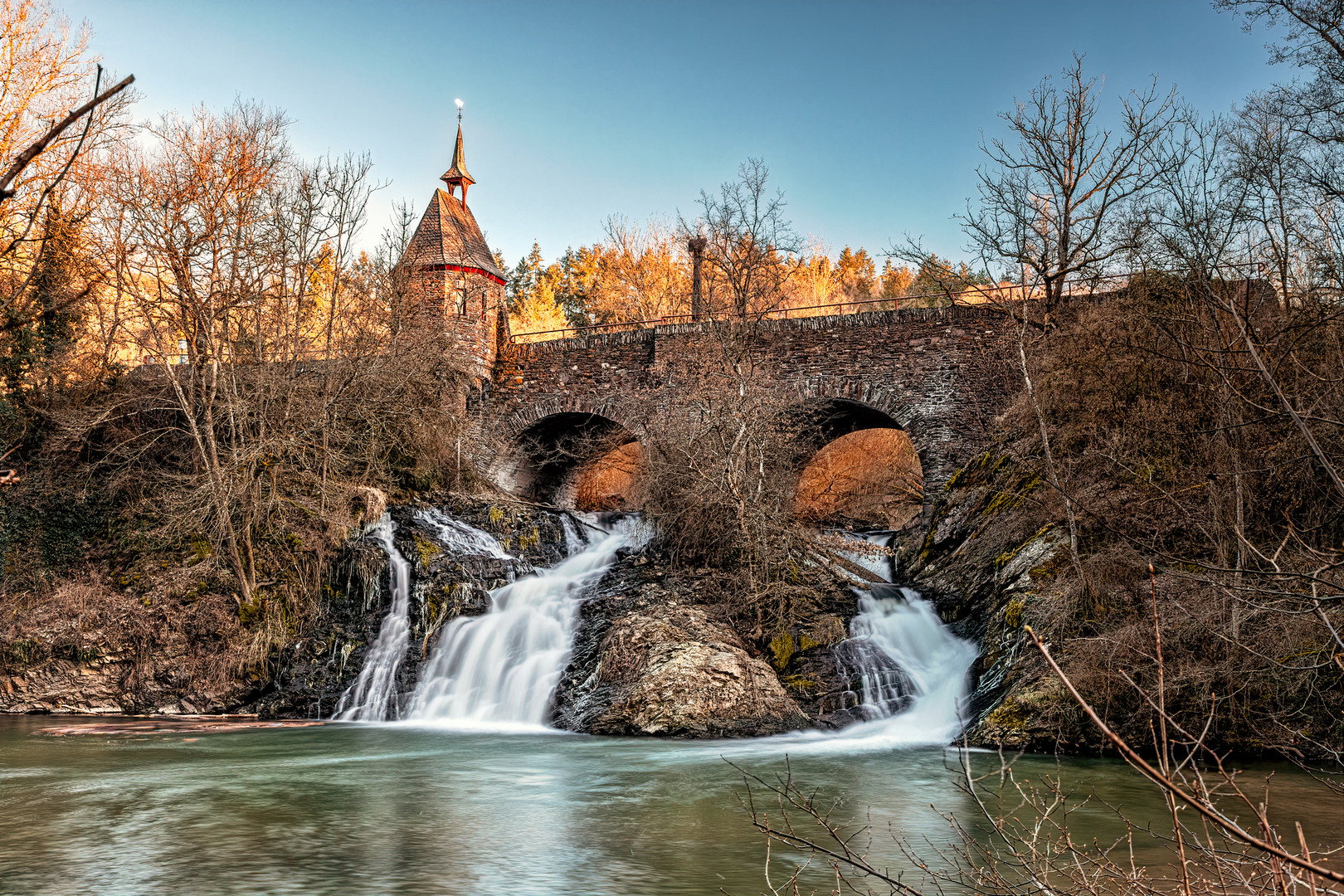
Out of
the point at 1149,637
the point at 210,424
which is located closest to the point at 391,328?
the point at 210,424

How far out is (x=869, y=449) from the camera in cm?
3025

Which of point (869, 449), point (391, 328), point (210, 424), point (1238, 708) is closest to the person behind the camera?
point (1238, 708)

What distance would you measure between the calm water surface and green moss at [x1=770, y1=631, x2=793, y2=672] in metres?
1.95

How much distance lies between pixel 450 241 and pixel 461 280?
42.1 inches

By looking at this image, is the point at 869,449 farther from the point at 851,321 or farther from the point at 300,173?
the point at 300,173

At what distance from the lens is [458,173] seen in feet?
96.2

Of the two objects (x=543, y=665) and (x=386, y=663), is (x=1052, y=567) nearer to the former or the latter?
(x=543, y=665)

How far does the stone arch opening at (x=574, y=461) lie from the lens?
24.4 metres

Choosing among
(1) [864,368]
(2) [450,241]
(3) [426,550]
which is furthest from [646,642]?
(2) [450,241]

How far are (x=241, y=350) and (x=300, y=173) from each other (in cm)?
336

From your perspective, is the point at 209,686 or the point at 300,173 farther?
the point at 300,173

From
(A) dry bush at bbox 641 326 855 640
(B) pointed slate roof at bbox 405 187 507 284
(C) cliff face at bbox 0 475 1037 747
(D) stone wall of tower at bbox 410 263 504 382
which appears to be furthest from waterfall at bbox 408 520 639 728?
(B) pointed slate roof at bbox 405 187 507 284

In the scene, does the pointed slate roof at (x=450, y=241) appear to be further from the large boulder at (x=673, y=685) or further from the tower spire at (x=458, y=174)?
the large boulder at (x=673, y=685)

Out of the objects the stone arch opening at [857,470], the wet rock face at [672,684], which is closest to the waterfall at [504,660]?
the wet rock face at [672,684]
